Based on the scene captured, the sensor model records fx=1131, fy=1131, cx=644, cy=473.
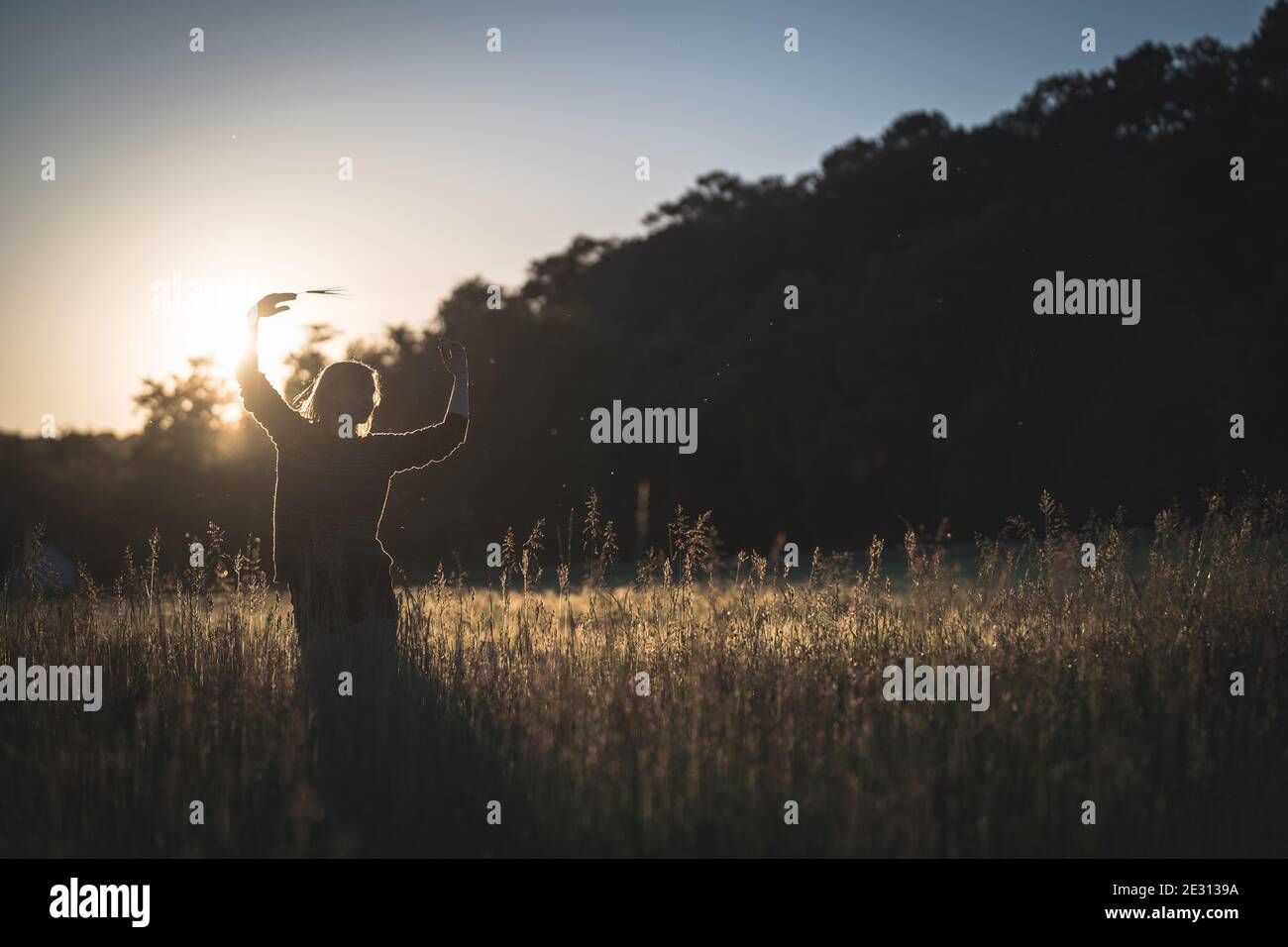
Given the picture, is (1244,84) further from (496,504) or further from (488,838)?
(488,838)

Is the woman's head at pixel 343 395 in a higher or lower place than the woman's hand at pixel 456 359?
lower

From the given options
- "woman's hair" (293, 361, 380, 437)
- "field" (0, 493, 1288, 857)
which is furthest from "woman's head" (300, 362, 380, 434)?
"field" (0, 493, 1288, 857)

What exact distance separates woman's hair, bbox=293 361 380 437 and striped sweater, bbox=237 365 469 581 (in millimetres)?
163

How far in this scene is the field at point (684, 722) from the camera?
396 centimetres

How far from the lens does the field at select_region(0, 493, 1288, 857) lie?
396cm

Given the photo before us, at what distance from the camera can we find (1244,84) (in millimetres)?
A: 36875

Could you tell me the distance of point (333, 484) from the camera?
5855 millimetres

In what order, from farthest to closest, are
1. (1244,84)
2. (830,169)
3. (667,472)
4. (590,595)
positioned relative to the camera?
1. (830,169)
2. (1244,84)
3. (667,472)
4. (590,595)

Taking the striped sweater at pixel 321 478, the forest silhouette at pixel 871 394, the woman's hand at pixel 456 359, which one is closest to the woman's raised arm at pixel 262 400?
the striped sweater at pixel 321 478

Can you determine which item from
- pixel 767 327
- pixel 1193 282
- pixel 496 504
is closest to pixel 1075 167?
pixel 1193 282

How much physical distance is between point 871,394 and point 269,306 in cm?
2591

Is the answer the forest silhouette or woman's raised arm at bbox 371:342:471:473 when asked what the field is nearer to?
woman's raised arm at bbox 371:342:471:473

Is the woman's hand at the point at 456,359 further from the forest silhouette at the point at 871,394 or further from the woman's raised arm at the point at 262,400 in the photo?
the forest silhouette at the point at 871,394
